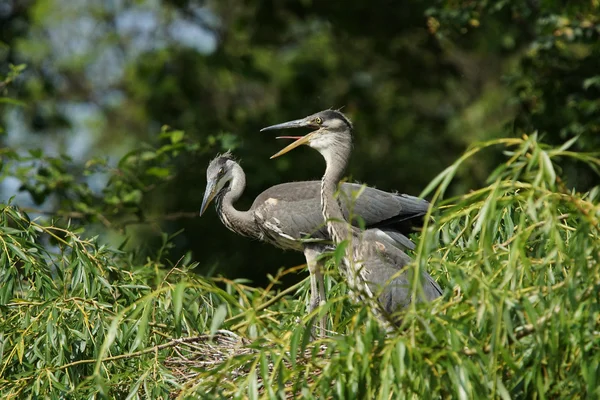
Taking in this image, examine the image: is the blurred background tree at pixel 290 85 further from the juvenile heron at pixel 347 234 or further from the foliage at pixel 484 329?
the foliage at pixel 484 329

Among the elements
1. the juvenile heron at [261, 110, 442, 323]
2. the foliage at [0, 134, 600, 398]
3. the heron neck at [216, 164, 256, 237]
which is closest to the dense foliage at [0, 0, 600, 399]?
the foliage at [0, 134, 600, 398]

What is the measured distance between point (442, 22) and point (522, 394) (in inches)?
211

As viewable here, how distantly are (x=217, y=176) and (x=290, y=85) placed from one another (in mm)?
5203

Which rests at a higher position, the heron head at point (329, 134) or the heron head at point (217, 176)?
the heron head at point (329, 134)

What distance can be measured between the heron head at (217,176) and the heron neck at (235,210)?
1.7 inches

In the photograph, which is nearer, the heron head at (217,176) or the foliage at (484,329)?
the foliage at (484,329)

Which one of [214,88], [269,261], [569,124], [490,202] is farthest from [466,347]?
[214,88]

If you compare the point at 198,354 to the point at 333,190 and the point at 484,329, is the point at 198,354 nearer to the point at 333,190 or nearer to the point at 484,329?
the point at 333,190

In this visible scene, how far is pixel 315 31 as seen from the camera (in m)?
13.0

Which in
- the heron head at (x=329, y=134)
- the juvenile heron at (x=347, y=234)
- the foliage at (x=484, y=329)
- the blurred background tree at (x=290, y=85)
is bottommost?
the blurred background tree at (x=290, y=85)

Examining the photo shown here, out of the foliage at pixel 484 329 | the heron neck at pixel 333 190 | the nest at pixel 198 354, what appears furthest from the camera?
the heron neck at pixel 333 190

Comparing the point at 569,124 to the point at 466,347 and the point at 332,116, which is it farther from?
the point at 466,347

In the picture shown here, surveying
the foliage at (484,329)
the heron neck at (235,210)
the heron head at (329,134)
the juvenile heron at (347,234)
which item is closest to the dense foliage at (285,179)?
the foliage at (484,329)

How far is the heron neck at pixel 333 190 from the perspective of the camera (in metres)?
5.60
